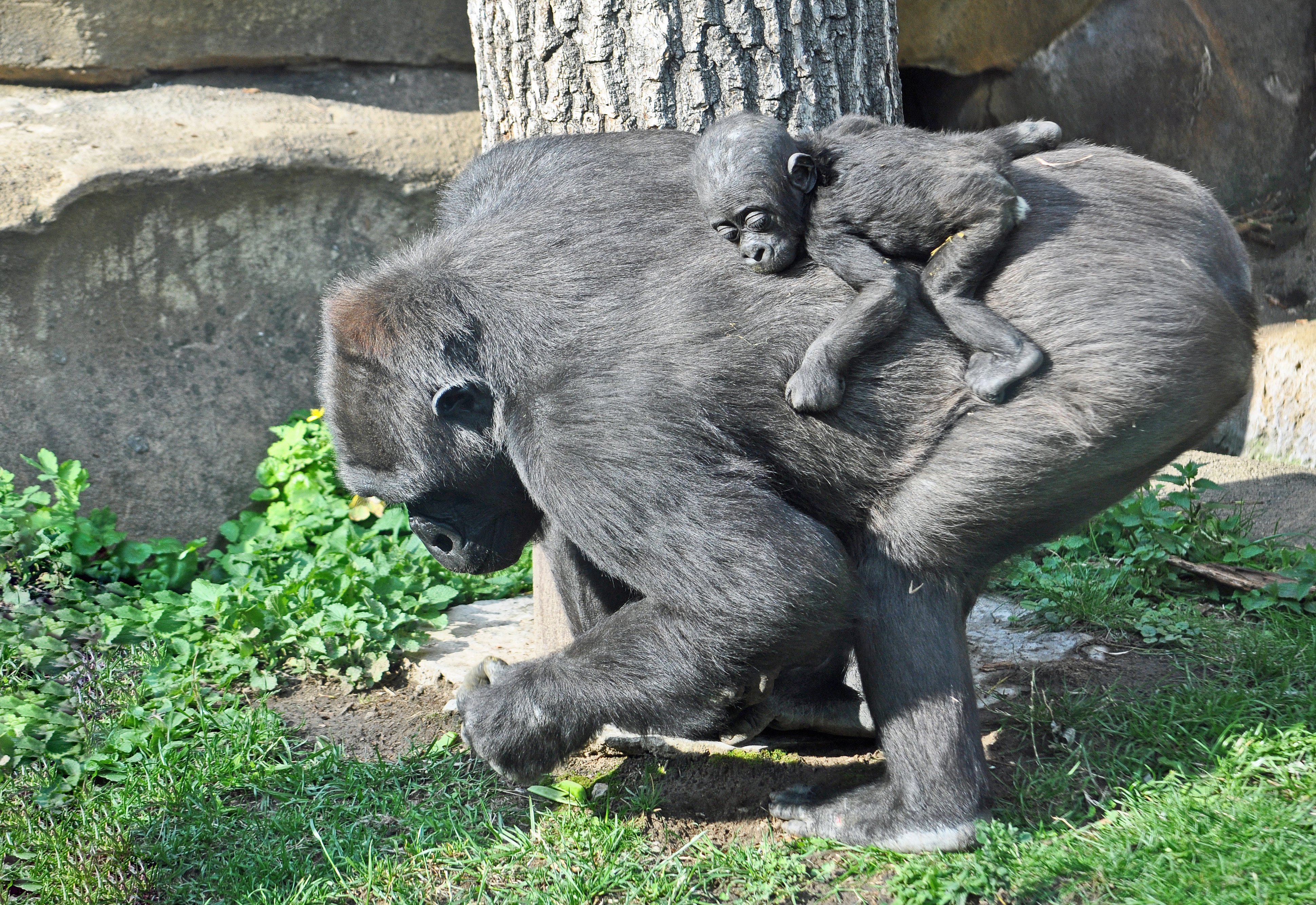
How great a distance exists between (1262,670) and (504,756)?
7.71 ft

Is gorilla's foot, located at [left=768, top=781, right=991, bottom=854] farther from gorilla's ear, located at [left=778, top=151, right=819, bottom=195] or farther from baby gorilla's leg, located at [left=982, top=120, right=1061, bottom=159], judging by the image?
baby gorilla's leg, located at [left=982, top=120, right=1061, bottom=159]

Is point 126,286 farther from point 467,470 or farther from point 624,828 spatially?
point 624,828

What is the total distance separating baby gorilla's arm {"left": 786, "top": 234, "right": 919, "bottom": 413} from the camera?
2611mm

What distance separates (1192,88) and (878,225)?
4.91 meters

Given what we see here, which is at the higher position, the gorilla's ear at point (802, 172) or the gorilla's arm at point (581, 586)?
the gorilla's ear at point (802, 172)

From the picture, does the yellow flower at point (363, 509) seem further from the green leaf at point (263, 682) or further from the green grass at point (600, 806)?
the green leaf at point (263, 682)

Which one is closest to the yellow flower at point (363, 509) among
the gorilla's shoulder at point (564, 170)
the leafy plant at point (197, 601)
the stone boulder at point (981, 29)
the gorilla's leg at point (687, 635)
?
the leafy plant at point (197, 601)

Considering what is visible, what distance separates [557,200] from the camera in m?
2.93

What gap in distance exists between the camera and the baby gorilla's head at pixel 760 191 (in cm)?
265

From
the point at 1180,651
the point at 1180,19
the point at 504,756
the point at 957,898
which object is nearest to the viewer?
the point at 957,898

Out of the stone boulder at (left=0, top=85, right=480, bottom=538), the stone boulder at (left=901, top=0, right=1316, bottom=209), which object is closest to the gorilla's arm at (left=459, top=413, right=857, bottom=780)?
the stone boulder at (left=0, top=85, right=480, bottom=538)

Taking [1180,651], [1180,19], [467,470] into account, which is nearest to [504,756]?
[467,470]

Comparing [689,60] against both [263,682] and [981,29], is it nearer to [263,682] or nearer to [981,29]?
[263,682]

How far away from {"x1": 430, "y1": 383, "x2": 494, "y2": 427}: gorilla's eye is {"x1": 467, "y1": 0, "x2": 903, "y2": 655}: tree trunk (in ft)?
3.58
